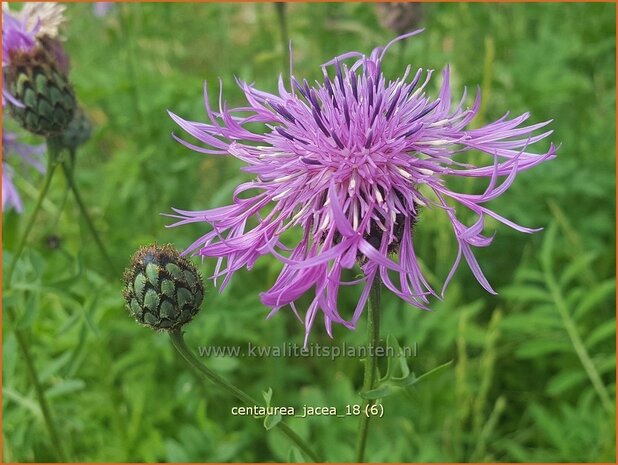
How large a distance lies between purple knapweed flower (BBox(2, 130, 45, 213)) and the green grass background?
5.8 inches

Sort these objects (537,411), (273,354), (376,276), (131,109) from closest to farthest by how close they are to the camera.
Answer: (376,276), (537,411), (273,354), (131,109)

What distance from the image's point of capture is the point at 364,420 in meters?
1.14

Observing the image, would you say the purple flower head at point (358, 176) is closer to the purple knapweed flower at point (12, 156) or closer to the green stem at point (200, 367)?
the green stem at point (200, 367)

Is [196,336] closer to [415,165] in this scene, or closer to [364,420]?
[364,420]

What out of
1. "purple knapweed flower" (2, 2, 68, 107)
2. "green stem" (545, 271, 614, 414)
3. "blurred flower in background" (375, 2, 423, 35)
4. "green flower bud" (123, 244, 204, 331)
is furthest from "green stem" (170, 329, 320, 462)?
"blurred flower in background" (375, 2, 423, 35)

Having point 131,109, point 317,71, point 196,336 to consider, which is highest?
point 317,71

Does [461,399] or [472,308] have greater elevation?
[472,308]

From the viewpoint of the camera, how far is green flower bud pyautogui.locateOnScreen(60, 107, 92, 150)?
67.1 inches

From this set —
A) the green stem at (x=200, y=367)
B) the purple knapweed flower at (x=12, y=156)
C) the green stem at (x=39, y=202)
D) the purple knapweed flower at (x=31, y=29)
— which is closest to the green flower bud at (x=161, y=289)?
the green stem at (x=200, y=367)

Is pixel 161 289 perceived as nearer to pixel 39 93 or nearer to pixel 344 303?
pixel 39 93

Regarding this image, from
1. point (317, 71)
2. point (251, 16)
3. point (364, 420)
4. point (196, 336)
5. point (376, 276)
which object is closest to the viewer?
point (376, 276)

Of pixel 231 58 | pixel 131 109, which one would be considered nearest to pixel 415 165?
pixel 131 109

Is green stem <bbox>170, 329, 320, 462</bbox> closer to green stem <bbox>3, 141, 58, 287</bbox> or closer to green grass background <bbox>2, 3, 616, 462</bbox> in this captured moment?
green grass background <bbox>2, 3, 616, 462</bbox>

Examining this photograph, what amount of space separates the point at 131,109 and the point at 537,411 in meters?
1.51
